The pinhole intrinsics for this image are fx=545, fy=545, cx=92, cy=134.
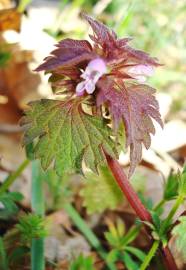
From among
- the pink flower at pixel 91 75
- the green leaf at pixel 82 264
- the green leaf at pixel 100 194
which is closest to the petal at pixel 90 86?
the pink flower at pixel 91 75

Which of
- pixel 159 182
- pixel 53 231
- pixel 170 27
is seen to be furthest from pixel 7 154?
pixel 170 27

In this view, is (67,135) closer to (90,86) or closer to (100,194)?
(90,86)

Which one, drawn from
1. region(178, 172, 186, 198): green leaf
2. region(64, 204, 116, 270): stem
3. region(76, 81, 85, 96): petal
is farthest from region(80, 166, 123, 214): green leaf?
region(76, 81, 85, 96): petal

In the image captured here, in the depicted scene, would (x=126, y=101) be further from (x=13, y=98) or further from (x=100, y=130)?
(x=13, y=98)

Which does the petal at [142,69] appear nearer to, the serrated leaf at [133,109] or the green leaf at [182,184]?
the serrated leaf at [133,109]

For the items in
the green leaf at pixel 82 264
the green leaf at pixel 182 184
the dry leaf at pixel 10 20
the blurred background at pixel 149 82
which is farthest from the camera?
the dry leaf at pixel 10 20
